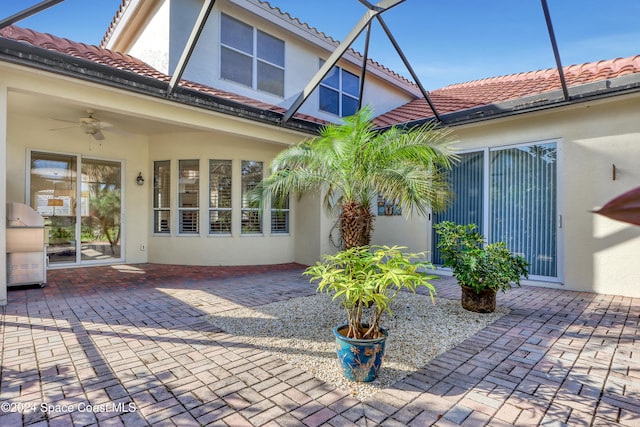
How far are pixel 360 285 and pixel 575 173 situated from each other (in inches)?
242

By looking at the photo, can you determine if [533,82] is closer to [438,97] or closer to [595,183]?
[438,97]

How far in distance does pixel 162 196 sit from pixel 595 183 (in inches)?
410

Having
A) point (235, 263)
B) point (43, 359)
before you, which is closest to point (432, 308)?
point (43, 359)

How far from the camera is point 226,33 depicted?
30.8 ft

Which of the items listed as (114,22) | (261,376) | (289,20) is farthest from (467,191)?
(114,22)

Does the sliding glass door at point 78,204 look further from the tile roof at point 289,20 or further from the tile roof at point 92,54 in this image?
the tile roof at point 289,20

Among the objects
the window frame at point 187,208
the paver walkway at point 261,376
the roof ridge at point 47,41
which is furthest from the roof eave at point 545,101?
the roof ridge at point 47,41

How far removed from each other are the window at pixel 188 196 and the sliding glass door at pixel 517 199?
6996 mm

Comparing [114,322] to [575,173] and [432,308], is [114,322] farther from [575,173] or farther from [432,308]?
[575,173]

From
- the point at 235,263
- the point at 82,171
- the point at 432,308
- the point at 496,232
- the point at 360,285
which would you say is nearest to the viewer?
the point at 360,285

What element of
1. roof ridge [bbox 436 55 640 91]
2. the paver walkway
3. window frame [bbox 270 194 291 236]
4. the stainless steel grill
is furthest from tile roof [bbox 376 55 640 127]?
the stainless steel grill

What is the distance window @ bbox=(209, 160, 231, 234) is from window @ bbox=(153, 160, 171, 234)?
1236mm

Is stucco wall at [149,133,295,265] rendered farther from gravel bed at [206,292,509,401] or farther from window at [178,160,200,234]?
gravel bed at [206,292,509,401]

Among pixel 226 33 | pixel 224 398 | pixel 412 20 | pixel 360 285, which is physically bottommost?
A: pixel 224 398
